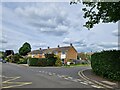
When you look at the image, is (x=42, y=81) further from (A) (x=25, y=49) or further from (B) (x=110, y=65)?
(A) (x=25, y=49)

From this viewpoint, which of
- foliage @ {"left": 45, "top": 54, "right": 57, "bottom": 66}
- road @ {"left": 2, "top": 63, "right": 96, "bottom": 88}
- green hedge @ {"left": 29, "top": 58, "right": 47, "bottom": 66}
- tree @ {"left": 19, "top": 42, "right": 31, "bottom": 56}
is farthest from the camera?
tree @ {"left": 19, "top": 42, "right": 31, "bottom": 56}

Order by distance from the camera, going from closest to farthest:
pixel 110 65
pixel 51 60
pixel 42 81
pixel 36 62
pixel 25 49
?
pixel 42 81, pixel 110 65, pixel 36 62, pixel 51 60, pixel 25 49

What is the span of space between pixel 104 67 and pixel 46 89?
28.5ft

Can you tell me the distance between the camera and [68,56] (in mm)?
79250

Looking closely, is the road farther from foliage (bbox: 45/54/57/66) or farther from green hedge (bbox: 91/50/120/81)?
foliage (bbox: 45/54/57/66)

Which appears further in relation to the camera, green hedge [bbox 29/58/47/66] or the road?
green hedge [bbox 29/58/47/66]

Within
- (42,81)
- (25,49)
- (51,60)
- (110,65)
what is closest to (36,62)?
(51,60)

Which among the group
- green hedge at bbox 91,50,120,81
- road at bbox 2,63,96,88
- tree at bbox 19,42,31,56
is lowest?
road at bbox 2,63,96,88

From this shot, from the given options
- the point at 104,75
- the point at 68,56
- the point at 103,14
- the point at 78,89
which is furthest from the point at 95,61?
the point at 68,56

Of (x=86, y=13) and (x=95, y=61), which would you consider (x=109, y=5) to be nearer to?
(x=86, y=13)

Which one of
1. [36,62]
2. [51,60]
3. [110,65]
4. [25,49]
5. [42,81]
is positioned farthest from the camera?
[25,49]

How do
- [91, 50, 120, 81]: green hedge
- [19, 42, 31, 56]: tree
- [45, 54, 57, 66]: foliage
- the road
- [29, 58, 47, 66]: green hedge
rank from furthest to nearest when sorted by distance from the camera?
[19, 42, 31, 56]: tree < [45, 54, 57, 66]: foliage < [29, 58, 47, 66]: green hedge < [91, 50, 120, 81]: green hedge < the road

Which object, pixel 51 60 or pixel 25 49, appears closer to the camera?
pixel 51 60

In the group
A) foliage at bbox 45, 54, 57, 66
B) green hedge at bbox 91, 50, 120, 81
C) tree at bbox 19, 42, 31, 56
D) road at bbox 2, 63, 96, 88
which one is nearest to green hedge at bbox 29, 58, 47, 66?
foliage at bbox 45, 54, 57, 66
